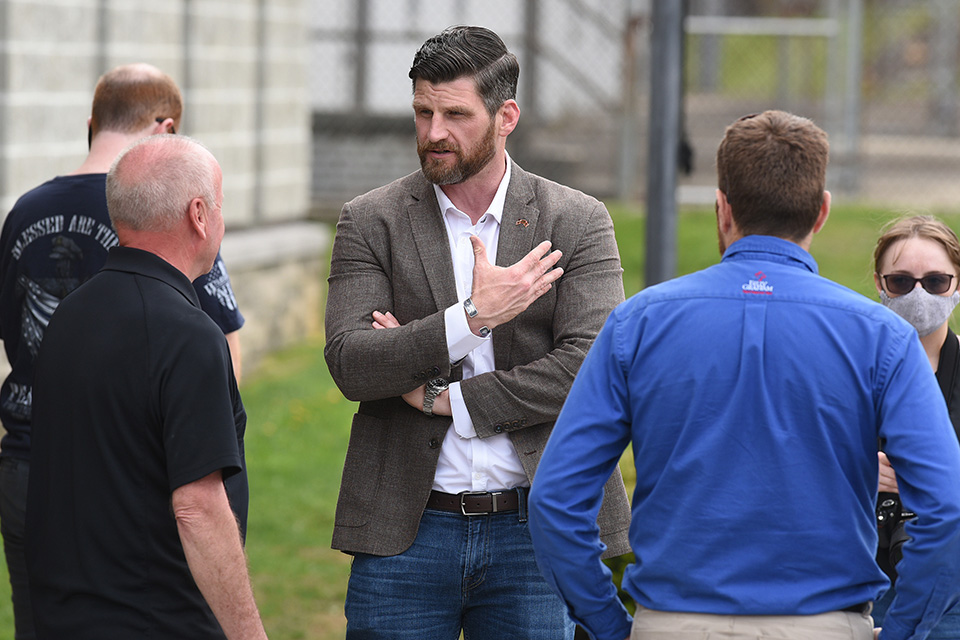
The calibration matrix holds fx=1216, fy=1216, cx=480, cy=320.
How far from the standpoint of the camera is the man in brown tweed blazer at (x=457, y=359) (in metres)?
2.96

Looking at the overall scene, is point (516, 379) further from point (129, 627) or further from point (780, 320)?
point (129, 627)

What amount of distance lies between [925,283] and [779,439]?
1.11m

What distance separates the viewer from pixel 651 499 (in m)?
2.38

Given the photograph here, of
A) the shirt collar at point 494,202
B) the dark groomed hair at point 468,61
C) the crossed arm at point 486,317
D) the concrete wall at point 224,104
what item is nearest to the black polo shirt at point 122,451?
the crossed arm at point 486,317

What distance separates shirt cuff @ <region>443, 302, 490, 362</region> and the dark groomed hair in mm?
539

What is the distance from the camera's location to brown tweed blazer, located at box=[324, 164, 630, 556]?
9.71 ft

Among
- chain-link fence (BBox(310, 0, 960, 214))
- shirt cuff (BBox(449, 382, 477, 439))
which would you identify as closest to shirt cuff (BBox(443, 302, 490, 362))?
shirt cuff (BBox(449, 382, 477, 439))

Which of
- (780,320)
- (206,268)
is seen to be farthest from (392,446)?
(780,320)

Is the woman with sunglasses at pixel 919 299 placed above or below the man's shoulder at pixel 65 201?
below

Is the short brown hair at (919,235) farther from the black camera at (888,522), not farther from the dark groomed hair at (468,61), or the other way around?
the dark groomed hair at (468,61)

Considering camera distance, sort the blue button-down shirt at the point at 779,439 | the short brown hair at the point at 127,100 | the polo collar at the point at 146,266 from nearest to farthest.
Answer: the blue button-down shirt at the point at 779,439 → the polo collar at the point at 146,266 → the short brown hair at the point at 127,100

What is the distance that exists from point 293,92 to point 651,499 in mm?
8366

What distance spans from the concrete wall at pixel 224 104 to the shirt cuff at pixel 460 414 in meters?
4.37

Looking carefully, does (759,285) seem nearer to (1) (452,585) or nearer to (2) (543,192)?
(2) (543,192)
